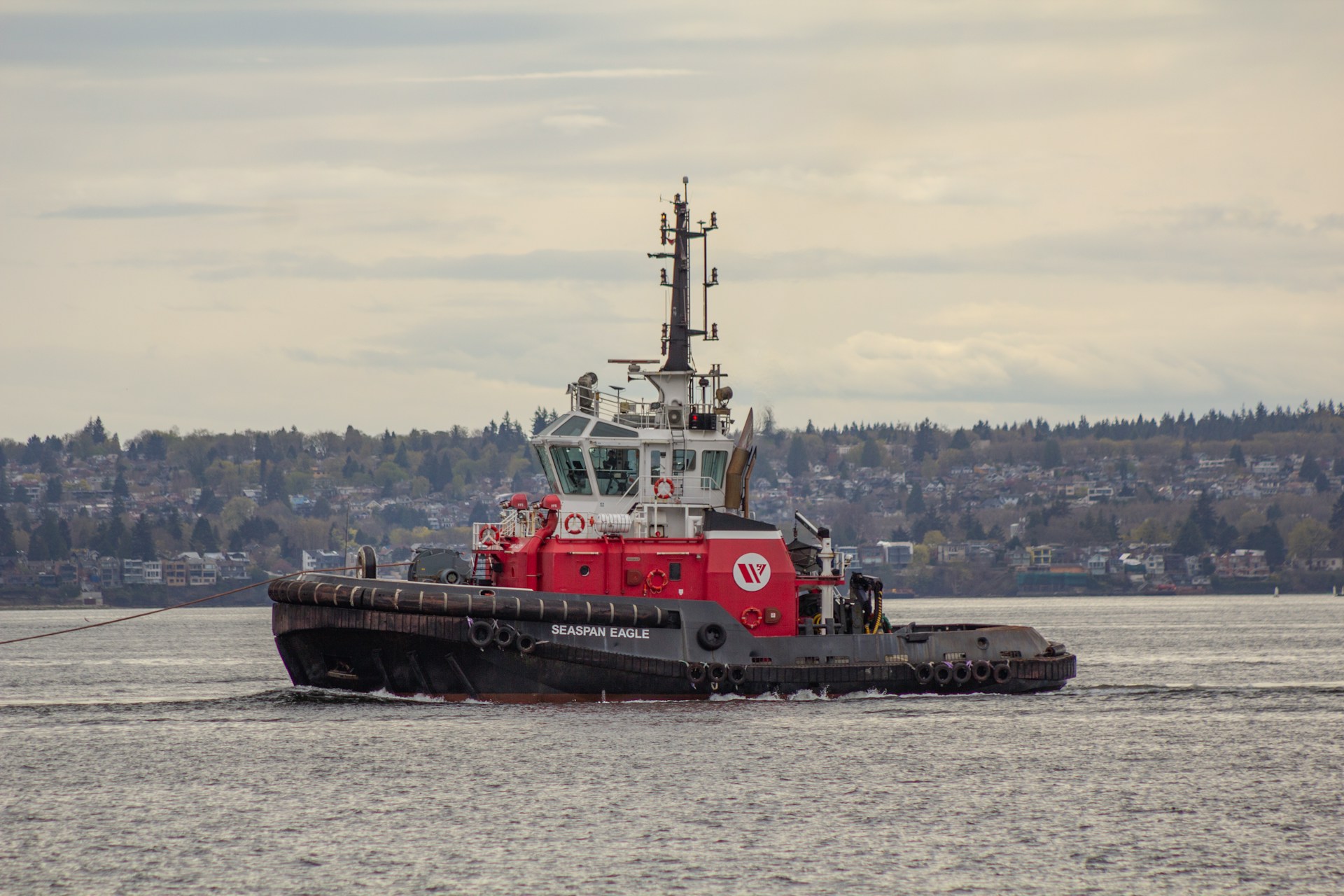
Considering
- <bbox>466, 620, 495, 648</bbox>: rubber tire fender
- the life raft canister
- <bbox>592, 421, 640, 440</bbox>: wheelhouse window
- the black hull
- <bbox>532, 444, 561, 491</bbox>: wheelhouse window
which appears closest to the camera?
<bbox>466, 620, 495, 648</bbox>: rubber tire fender

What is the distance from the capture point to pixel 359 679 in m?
33.2

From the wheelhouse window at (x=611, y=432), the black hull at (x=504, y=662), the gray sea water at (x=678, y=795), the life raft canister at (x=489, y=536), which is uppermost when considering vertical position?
the wheelhouse window at (x=611, y=432)

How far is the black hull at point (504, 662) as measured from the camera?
32094 millimetres

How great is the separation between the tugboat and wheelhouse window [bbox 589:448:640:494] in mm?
28

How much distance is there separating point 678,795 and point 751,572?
7502 millimetres

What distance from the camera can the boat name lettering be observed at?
32.1 meters

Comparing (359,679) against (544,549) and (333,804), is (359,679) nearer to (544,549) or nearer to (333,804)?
(544,549)

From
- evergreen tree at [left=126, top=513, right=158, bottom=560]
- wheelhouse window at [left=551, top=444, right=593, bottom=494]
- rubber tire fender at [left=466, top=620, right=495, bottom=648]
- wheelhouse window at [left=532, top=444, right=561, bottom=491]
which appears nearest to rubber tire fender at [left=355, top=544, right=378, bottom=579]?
rubber tire fender at [left=466, top=620, right=495, bottom=648]

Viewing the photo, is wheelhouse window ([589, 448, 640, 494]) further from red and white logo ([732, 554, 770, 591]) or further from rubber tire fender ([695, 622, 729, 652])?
rubber tire fender ([695, 622, 729, 652])

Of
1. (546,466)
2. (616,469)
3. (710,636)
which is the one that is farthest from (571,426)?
(710,636)

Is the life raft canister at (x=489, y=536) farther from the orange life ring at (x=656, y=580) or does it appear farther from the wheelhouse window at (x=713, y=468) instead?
the wheelhouse window at (x=713, y=468)

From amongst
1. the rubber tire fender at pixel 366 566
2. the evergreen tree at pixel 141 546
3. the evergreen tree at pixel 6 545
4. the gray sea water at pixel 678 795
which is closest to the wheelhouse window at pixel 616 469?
the gray sea water at pixel 678 795

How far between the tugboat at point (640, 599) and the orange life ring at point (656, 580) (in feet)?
0.09

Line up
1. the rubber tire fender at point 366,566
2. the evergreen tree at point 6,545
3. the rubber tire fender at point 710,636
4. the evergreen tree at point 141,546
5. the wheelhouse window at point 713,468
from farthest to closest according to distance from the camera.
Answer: the evergreen tree at point 6,545
the evergreen tree at point 141,546
the wheelhouse window at point 713,468
the rubber tire fender at point 366,566
the rubber tire fender at point 710,636
